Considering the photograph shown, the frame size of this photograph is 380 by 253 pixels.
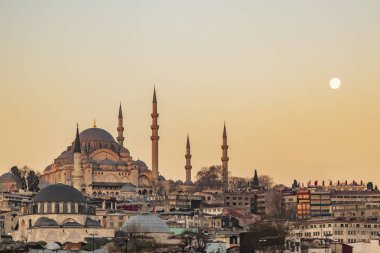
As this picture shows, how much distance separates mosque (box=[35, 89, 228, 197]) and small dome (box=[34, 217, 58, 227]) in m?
26.5

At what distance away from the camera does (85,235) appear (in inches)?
2837

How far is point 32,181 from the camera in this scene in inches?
4301

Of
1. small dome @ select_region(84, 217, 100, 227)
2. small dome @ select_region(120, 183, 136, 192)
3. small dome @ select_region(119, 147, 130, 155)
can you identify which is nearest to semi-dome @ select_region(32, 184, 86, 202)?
small dome @ select_region(84, 217, 100, 227)

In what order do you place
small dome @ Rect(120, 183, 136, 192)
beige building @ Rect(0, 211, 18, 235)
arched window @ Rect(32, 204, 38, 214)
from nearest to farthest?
arched window @ Rect(32, 204, 38, 214), beige building @ Rect(0, 211, 18, 235), small dome @ Rect(120, 183, 136, 192)

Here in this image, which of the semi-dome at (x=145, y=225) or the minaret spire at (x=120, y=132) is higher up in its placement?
the minaret spire at (x=120, y=132)

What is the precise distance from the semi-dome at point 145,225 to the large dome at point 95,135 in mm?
35734

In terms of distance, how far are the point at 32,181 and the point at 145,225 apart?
39.4 meters

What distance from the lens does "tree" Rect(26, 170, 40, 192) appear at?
107438mm

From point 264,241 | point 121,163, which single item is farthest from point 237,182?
point 264,241

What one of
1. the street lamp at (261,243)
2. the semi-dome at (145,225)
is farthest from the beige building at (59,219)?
the street lamp at (261,243)

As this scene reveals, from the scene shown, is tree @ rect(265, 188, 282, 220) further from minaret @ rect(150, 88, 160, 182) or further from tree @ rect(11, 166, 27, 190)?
tree @ rect(11, 166, 27, 190)

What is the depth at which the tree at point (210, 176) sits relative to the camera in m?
114

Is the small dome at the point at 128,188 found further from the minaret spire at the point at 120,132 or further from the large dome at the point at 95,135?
the minaret spire at the point at 120,132

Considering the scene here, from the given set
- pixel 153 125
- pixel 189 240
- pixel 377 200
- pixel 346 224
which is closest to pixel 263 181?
pixel 377 200
